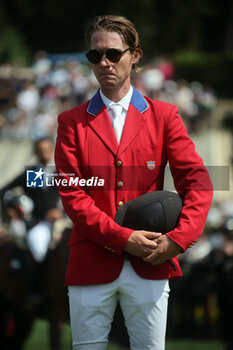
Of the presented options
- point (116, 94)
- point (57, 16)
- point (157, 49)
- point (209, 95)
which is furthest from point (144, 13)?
point (116, 94)

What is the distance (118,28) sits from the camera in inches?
123

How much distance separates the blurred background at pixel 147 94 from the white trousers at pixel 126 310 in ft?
2.40

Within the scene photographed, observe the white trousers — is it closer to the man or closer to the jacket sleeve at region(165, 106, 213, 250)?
the man

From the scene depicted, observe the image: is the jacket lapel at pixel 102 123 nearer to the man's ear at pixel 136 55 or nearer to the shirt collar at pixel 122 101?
the shirt collar at pixel 122 101

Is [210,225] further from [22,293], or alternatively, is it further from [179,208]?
[179,208]

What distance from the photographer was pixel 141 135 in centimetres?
313

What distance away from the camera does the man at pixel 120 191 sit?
9.84 feet

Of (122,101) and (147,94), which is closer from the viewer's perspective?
(122,101)

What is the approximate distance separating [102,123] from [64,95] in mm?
16222

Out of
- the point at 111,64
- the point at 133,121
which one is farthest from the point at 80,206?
the point at 111,64

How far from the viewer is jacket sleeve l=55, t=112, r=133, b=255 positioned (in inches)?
117

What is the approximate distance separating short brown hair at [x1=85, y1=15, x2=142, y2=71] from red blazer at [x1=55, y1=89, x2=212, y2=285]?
0.27 meters

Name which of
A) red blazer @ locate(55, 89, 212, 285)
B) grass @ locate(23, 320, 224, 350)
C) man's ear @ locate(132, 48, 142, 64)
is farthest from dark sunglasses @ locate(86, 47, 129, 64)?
grass @ locate(23, 320, 224, 350)

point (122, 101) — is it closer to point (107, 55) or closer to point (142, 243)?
point (107, 55)
